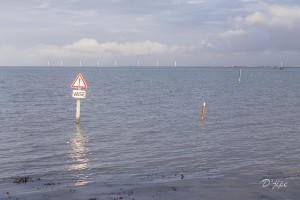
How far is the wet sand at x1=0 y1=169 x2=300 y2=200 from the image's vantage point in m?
12.5

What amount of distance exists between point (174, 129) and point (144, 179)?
43.9 feet

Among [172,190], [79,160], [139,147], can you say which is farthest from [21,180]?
[139,147]

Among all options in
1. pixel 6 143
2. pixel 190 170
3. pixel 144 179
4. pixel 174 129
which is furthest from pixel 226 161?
pixel 6 143

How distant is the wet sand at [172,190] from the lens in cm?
1248

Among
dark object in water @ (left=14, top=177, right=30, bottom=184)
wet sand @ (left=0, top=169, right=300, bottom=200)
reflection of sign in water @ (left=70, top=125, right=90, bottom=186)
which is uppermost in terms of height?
wet sand @ (left=0, top=169, right=300, bottom=200)

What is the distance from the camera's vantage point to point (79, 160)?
1834 cm

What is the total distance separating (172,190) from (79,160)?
6.44 metres

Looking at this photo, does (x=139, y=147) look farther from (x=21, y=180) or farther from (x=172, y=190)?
(x=172, y=190)

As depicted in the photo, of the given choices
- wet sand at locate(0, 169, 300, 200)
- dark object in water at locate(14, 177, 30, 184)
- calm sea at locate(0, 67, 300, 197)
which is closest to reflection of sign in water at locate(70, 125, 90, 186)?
calm sea at locate(0, 67, 300, 197)

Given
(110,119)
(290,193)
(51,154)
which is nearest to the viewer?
(290,193)

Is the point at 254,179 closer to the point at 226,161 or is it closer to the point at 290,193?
the point at 290,193

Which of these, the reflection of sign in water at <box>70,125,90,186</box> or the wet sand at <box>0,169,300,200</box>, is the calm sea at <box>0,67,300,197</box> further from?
the wet sand at <box>0,169,300,200</box>

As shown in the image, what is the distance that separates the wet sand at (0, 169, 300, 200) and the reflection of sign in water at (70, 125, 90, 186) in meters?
0.94

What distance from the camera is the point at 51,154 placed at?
1964cm
